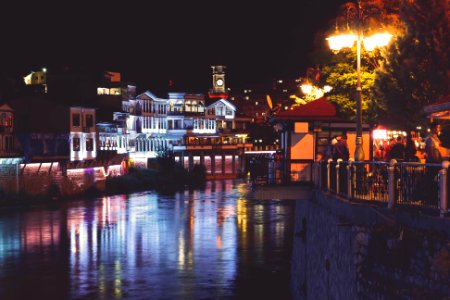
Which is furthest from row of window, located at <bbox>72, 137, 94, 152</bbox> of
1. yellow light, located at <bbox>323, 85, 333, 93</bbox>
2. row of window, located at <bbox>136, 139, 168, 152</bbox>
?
yellow light, located at <bbox>323, 85, 333, 93</bbox>

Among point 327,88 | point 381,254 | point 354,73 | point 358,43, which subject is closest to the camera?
point 381,254

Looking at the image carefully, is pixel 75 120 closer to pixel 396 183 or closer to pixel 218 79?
pixel 218 79

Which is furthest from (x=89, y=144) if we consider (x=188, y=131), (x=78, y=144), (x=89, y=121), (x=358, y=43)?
(x=358, y=43)

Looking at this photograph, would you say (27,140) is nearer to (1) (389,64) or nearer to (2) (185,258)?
(2) (185,258)

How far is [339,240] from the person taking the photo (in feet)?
51.6

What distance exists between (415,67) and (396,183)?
55.0 feet

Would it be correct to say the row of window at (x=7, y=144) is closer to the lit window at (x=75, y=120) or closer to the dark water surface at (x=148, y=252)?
the lit window at (x=75, y=120)

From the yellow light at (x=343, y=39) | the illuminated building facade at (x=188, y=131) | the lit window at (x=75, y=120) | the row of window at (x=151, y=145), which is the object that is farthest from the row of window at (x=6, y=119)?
the yellow light at (x=343, y=39)

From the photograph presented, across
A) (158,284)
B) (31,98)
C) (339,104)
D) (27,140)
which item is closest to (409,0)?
(339,104)

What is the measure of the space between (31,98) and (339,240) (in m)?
74.9

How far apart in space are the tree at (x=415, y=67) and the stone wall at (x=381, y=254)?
1207 cm

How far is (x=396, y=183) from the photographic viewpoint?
14.4 m

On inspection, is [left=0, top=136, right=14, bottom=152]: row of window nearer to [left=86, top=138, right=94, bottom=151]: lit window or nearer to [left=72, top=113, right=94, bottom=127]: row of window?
[left=72, top=113, right=94, bottom=127]: row of window

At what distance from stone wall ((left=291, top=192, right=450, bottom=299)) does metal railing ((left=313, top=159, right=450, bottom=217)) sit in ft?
1.05
